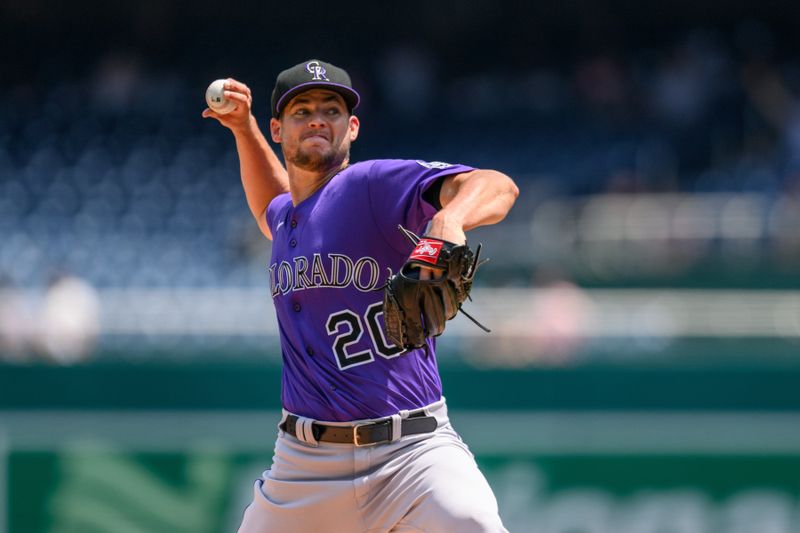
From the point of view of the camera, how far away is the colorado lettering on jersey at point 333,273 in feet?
11.9

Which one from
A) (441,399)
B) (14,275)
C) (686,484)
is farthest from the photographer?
(14,275)

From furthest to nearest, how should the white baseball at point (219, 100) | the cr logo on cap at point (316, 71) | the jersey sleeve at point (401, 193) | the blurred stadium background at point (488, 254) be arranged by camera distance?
the blurred stadium background at point (488, 254) → the white baseball at point (219, 100) → the cr logo on cap at point (316, 71) → the jersey sleeve at point (401, 193)

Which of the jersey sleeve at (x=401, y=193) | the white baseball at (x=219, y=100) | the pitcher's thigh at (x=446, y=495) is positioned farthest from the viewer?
the white baseball at (x=219, y=100)

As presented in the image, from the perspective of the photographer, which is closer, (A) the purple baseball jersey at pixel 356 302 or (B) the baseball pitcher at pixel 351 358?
(B) the baseball pitcher at pixel 351 358

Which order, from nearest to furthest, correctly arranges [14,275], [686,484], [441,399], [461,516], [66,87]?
[461,516] < [441,399] < [686,484] < [14,275] < [66,87]

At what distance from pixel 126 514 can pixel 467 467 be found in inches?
150

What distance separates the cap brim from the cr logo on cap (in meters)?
0.02

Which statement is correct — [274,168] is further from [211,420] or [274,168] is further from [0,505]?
[0,505]

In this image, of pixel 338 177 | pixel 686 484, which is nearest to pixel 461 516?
pixel 338 177

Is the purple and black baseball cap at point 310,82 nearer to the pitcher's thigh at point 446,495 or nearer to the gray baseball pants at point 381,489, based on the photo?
the gray baseball pants at point 381,489

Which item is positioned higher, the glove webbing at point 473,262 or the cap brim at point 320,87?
the cap brim at point 320,87

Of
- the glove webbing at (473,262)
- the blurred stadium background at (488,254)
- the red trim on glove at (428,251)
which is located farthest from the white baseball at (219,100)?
the blurred stadium background at (488,254)

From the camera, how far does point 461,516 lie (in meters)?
3.39

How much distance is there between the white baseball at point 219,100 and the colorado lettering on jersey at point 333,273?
0.78 m
